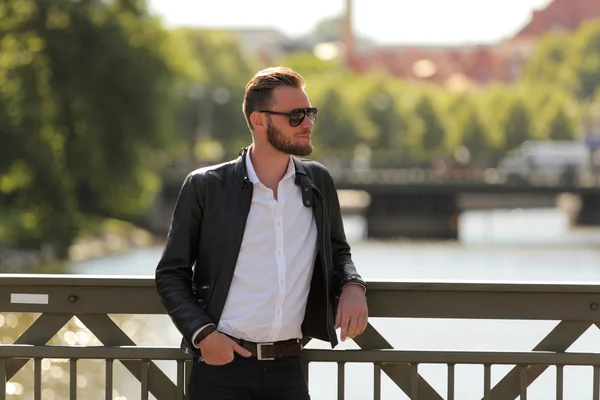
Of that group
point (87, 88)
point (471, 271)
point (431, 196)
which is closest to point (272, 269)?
point (87, 88)

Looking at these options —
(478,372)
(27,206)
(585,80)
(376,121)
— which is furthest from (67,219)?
(585,80)

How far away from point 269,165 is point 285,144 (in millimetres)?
83

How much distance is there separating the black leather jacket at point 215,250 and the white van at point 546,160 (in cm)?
6480

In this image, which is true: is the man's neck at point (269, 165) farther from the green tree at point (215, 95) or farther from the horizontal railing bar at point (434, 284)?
the green tree at point (215, 95)

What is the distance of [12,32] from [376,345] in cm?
3244

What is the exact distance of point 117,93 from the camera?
34.1 metres

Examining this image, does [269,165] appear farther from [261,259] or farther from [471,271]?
[471,271]

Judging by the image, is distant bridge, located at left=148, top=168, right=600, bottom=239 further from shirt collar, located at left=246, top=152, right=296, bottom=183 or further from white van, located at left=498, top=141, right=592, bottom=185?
shirt collar, located at left=246, top=152, right=296, bottom=183

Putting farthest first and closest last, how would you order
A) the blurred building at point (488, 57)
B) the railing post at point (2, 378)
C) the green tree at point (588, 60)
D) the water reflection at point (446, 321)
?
1. the blurred building at point (488, 57)
2. the green tree at point (588, 60)
3. the water reflection at point (446, 321)
4. the railing post at point (2, 378)

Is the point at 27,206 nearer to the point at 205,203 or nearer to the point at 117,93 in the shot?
the point at 117,93

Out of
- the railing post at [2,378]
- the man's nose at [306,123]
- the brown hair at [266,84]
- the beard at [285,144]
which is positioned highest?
the brown hair at [266,84]

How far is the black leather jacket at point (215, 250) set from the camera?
3.28 metres

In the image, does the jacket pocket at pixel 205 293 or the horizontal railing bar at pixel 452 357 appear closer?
the jacket pocket at pixel 205 293

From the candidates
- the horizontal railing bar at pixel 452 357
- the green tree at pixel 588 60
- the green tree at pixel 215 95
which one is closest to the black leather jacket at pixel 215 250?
the horizontal railing bar at pixel 452 357
